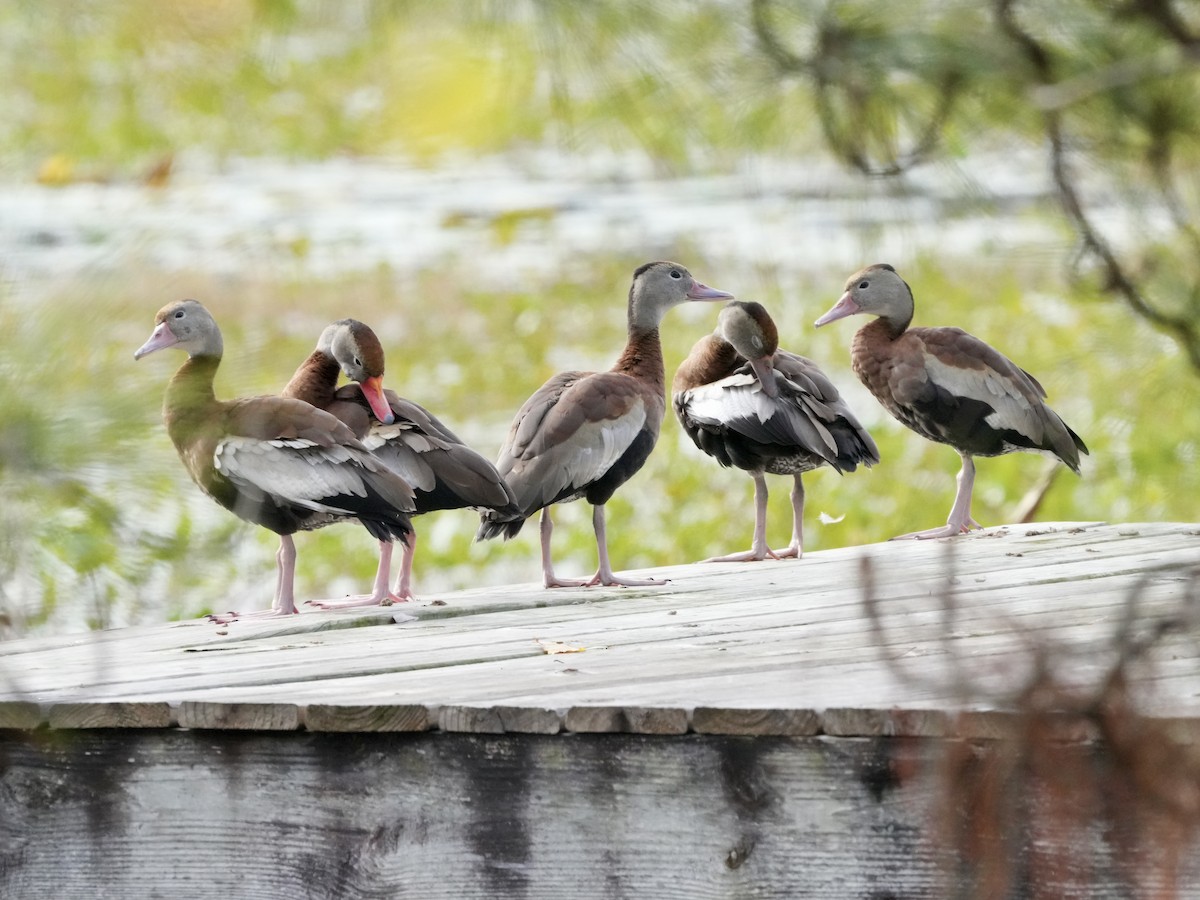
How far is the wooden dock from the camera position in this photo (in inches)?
113

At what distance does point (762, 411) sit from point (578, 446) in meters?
0.67

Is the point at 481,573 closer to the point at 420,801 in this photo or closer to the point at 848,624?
the point at 848,624

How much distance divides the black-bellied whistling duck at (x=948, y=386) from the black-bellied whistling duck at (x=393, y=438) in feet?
4.92

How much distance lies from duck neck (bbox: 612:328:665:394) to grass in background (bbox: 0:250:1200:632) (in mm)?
518

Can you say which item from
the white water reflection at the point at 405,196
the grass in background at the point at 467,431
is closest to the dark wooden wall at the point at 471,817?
the grass in background at the point at 467,431

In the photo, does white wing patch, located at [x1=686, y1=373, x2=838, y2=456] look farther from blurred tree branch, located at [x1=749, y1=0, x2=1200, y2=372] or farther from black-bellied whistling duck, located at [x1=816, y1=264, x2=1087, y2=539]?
blurred tree branch, located at [x1=749, y1=0, x2=1200, y2=372]

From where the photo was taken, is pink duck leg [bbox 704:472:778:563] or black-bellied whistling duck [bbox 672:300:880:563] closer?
black-bellied whistling duck [bbox 672:300:880:563]

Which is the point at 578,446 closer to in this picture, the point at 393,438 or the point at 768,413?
the point at 393,438

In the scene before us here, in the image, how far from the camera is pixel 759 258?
2.23m

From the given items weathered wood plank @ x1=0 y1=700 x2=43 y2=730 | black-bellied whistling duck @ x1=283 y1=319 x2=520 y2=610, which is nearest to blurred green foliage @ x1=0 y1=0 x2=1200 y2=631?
weathered wood plank @ x1=0 y1=700 x2=43 y2=730

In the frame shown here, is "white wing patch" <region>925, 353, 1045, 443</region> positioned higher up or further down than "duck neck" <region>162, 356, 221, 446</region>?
higher up

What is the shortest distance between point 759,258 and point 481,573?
5.87 metres

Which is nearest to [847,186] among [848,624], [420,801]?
[420,801]

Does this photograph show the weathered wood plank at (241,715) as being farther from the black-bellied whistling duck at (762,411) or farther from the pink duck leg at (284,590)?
the black-bellied whistling duck at (762,411)
